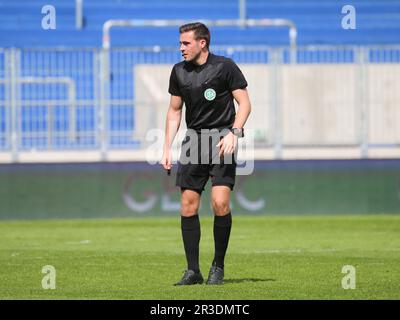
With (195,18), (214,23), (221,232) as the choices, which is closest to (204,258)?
(221,232)

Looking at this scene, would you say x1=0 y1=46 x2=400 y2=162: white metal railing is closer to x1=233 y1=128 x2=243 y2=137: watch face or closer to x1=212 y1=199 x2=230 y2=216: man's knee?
x1=212 y1=199 x2=230 y2=216: man's knee

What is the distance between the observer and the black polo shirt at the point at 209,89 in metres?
10.0

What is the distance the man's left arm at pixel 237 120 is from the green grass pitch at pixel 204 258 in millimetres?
1089

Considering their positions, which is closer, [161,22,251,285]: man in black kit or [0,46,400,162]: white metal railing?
[161,22,251,285]: man in black kit

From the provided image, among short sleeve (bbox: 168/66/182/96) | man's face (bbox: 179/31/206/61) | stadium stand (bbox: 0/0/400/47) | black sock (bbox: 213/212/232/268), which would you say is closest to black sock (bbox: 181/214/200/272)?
black sock (bbox: 213/212/232/268)

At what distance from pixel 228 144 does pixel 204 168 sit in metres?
0.41

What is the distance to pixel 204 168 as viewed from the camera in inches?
394

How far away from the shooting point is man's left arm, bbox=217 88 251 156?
383 inches

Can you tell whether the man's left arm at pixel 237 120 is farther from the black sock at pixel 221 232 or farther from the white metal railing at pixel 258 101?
the white metal railing at pixel 258 101

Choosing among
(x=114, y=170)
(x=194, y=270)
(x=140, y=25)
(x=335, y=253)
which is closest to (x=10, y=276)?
(x=194, y=270)

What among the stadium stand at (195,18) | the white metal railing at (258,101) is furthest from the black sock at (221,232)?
the stadium stand at (195,18)

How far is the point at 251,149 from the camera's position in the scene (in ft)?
68.7

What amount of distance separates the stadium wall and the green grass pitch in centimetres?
58

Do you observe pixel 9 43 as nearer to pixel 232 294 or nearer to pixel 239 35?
pixel 239 35
